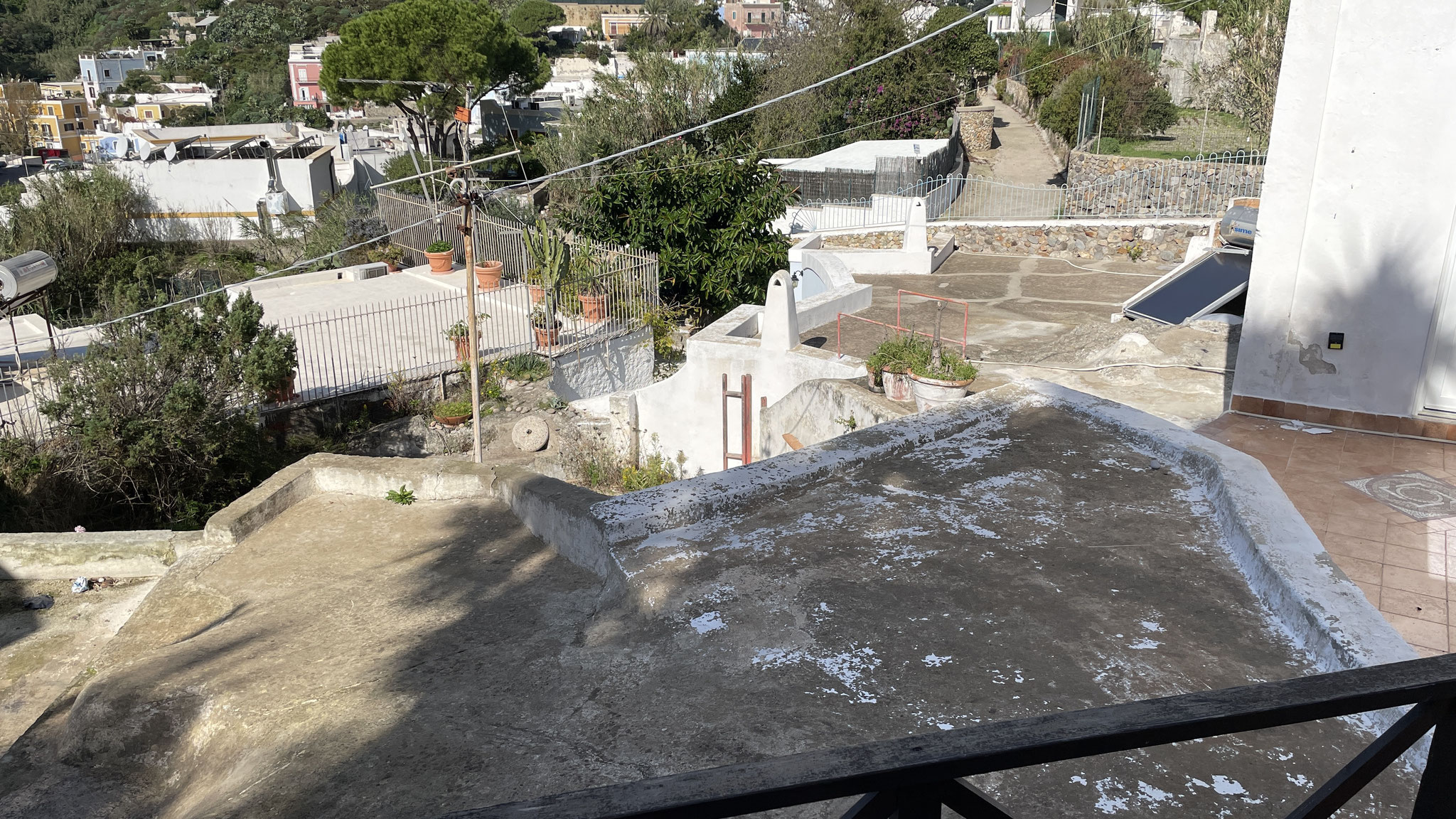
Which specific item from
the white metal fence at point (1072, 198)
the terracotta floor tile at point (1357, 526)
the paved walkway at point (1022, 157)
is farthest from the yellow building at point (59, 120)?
the terracotta floor tile at point (1357, 526)

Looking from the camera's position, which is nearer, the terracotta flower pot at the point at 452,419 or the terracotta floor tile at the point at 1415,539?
the terracotta floor tile at the point at 1415,539

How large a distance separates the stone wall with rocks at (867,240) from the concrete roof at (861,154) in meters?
4.47

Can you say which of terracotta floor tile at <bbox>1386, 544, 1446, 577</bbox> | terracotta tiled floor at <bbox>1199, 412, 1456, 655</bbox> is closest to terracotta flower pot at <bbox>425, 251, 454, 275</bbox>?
terracotta tiled floor at <bbox>1199, 412, 1456, 655</bbox>

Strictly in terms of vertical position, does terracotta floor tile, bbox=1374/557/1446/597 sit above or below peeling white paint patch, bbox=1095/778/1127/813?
below

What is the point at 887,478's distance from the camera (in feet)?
19.0

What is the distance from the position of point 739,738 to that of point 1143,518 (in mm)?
2753

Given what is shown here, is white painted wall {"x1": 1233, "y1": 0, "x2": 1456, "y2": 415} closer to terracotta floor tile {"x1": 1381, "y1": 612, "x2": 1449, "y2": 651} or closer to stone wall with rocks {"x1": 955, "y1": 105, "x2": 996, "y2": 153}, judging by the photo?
terracotta floor tile {"x1": 1381, "y1": 612, "x2": 1449, "y2": 651}

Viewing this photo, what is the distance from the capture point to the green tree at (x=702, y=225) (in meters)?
16.6

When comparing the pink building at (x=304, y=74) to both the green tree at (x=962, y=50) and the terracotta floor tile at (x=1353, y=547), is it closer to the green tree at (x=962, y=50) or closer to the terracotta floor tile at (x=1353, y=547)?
the green tree at (x=962, y=50)

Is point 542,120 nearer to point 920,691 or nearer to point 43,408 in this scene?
point 43,408

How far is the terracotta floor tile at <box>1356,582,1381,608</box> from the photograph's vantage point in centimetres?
474

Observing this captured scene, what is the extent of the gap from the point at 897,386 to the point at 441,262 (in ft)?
43.2

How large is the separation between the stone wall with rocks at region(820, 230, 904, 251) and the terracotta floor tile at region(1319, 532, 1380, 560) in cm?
1450

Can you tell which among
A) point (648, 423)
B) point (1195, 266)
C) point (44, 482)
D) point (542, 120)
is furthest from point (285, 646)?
point (542, 120)
